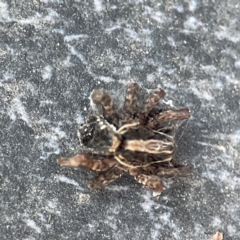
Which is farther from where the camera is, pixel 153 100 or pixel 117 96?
pixel 117 96

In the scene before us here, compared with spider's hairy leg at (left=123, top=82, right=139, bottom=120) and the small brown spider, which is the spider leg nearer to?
the small brown spider

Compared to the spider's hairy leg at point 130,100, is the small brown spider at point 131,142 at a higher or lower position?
lower

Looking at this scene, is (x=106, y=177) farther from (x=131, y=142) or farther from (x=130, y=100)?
Answer: (x=130, y=100)

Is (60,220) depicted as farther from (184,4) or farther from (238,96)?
(184,4)

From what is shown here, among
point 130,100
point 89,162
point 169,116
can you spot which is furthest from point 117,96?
point 89,162

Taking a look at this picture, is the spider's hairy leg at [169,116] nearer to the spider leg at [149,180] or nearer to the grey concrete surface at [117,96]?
the grey concrete surface at [117,96]

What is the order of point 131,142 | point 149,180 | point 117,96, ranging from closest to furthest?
point 131,142 < point 149,180 < point 117,96

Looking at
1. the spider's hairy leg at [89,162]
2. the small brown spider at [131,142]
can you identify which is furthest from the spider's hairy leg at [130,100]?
the spider's hairy leg at [89,162]
